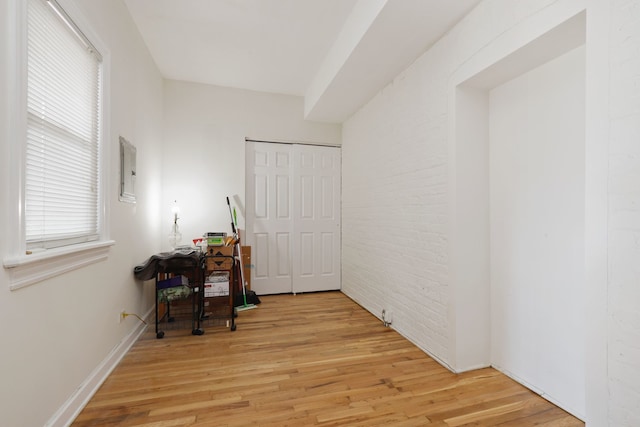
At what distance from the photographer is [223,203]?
4.00 meters

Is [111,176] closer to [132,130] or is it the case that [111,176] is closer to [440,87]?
[132,130]

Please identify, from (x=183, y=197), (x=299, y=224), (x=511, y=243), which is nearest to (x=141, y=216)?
(x=183, y=197)

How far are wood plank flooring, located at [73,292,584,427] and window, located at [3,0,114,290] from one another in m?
0.95

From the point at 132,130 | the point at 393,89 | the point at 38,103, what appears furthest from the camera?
the point at 393,89

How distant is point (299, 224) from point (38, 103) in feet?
10.5

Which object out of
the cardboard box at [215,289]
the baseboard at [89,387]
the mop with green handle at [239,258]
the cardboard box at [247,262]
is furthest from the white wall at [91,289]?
the cardboard box at [247,262]

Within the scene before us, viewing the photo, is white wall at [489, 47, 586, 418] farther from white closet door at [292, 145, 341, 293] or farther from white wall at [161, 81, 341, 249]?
white wall at [161, 81, 341, 249]

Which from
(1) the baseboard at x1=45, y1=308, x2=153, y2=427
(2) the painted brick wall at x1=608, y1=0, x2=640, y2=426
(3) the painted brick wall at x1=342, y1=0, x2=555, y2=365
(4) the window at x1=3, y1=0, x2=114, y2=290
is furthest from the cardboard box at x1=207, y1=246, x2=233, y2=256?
(2) the painted brick wall at x1=608, y1=0, x2=640, y2=426

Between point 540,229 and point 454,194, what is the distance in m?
0.58

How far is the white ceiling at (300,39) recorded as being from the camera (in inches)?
85.0

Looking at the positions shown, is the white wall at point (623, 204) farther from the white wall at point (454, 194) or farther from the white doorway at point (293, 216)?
the white doorway at point (293, 216)

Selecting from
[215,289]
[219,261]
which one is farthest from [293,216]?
[215,289]

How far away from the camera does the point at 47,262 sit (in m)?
1.42

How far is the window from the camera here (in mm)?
1236
